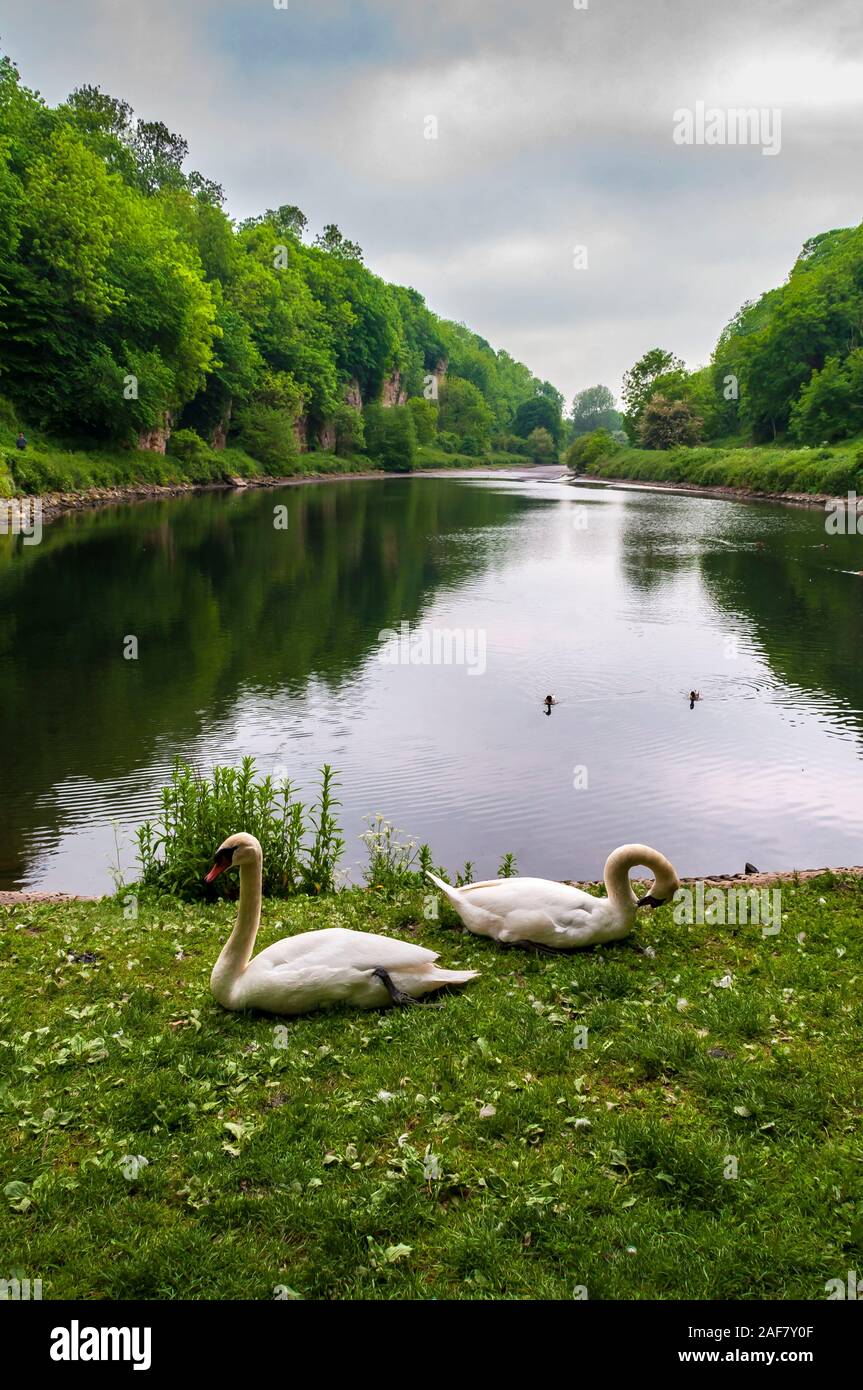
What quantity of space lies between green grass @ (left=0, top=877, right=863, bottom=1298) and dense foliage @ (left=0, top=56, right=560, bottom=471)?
226 feet

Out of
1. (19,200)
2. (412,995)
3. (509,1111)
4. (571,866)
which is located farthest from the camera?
(19,200)

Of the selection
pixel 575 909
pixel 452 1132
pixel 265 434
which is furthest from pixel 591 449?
pixel 452 1132

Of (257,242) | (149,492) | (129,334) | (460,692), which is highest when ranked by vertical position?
(257,242)

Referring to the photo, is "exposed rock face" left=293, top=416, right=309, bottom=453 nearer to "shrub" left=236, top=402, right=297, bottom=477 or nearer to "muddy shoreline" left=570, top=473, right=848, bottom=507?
"shrub" left=236, top=402, right=297, bottom=477

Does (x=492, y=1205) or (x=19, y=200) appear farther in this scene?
(x=19, y=200)

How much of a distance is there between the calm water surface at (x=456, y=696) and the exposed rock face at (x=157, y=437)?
38.2m

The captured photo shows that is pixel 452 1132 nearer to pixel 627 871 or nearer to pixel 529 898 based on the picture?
pixel 529 898

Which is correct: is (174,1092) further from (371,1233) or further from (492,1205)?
(492,1205)

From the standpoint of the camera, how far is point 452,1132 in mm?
6336

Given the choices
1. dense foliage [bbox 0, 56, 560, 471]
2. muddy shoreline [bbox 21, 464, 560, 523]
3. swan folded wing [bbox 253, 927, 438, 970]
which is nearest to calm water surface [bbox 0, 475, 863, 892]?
swan folded wing [bbox 253, 927, 438, 970]

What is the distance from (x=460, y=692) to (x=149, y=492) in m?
63.9

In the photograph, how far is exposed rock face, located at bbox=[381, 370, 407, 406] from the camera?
17415 cm
